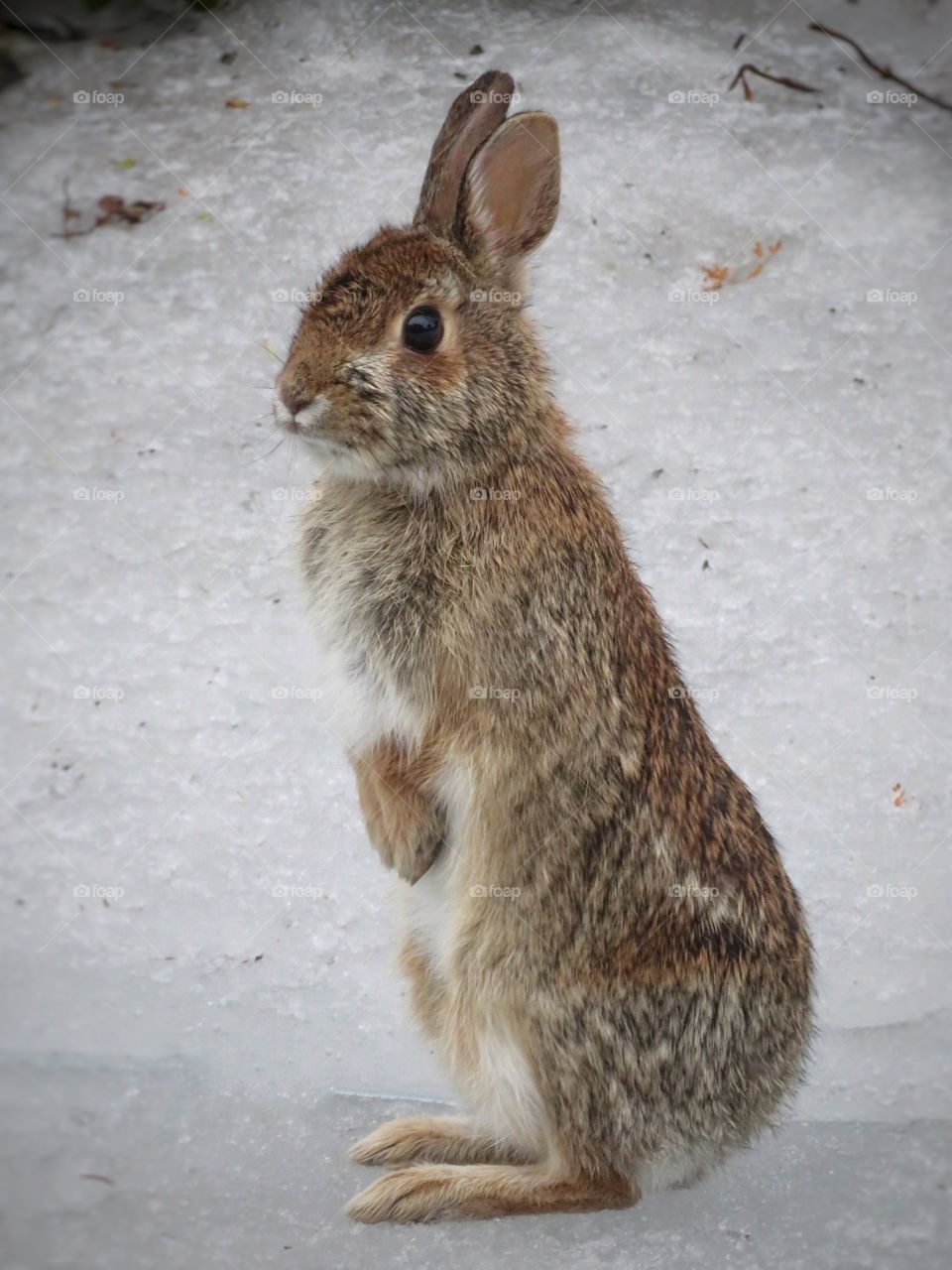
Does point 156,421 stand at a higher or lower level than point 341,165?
lower

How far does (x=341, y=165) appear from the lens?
6.21 meters

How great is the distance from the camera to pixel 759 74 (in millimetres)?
6598

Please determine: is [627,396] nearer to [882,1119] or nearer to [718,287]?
[718,287]

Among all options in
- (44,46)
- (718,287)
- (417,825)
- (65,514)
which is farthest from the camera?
(44,46)

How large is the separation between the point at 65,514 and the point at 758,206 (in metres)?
2.89

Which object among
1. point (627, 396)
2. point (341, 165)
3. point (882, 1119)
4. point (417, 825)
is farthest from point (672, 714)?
point (341, 165)
